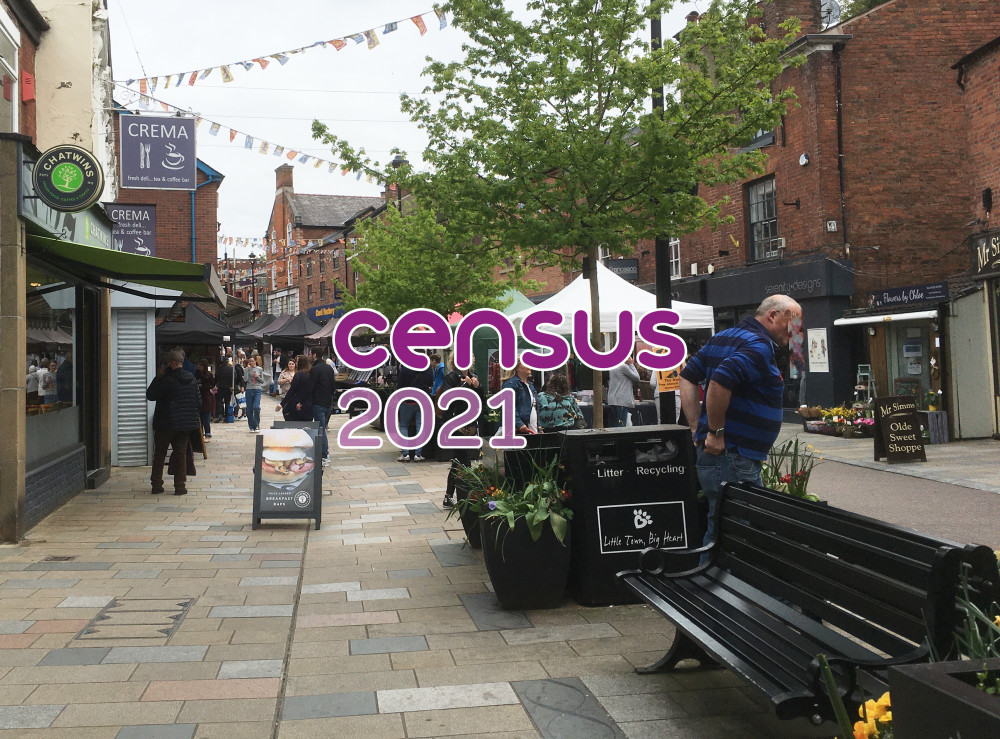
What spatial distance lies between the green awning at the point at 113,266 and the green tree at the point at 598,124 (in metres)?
3.60

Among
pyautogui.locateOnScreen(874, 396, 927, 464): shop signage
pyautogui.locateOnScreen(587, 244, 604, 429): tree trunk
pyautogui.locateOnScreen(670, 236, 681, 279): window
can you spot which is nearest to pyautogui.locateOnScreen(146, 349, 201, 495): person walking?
pyautogui.locateOnScreen(587, 244, 604, 429): tree trunk

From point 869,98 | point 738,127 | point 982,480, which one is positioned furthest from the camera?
point 869,98

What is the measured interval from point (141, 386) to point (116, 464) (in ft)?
4.40

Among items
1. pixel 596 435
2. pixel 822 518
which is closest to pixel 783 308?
pixel 596 435

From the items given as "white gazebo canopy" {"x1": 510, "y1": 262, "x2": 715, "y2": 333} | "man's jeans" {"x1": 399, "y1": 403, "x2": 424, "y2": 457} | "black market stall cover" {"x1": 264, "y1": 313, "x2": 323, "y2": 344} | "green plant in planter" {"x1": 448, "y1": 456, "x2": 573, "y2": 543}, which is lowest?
"green plant in planter" {"x1": 448, "y1": 456, "x2": 573, "y2": 543}

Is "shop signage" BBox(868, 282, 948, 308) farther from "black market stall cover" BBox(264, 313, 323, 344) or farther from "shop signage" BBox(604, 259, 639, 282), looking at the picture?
"black market stall cover" BBox(264, 313, 323, 344)

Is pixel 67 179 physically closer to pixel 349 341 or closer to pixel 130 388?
pixel 349 341

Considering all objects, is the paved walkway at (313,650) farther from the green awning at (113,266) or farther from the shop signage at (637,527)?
the green awning at (113,266)

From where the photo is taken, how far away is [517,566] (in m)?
5.82

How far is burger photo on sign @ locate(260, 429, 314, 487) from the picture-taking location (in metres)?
9.18

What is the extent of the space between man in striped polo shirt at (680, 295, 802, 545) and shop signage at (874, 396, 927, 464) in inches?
339

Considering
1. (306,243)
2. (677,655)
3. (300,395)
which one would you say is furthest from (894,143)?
(306,243)

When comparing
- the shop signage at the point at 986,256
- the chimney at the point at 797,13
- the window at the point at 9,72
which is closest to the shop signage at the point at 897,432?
the shop signage at the point at 986,256

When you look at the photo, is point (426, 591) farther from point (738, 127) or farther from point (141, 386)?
point (141, 386)
